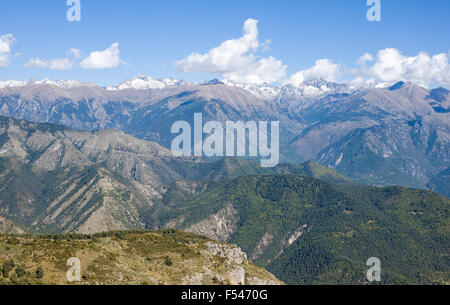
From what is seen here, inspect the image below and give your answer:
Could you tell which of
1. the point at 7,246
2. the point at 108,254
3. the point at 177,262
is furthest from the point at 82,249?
the point at 177,262

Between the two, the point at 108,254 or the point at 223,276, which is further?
the point at 223,276
